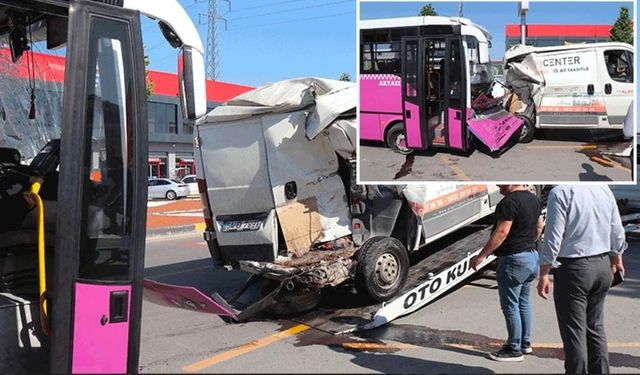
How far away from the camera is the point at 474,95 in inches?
150

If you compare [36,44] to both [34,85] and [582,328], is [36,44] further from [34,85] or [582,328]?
[582,328]

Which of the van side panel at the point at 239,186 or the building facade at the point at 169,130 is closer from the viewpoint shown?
the van side panel at the point at 239,186

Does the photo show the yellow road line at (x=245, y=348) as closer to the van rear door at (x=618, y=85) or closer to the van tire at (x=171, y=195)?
the van rear door at (x=618, y=85)

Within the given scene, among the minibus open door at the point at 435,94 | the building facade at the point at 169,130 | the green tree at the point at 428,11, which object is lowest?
the minibus open door at the point at 435,94

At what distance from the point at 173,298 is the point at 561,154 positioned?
2.69 m

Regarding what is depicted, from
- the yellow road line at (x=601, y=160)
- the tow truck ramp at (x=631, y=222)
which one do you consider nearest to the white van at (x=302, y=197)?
the yellow road line at (x=601, y=160)

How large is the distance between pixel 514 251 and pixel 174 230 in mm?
11833

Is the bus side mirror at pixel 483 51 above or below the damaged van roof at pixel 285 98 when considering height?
below

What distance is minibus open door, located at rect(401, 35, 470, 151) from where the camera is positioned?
3.73m

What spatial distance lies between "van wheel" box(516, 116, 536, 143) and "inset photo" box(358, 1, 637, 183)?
0.04 ft

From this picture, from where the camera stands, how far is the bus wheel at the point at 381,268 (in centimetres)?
634

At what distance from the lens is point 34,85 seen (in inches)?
168

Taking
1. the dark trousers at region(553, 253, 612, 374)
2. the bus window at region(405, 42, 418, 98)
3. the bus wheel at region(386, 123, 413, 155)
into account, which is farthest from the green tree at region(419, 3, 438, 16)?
the dark trousers at region(553, 253, 612, 374)

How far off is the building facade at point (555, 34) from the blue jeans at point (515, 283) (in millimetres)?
1994
